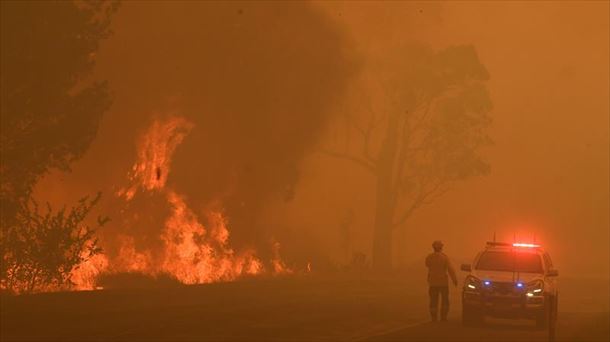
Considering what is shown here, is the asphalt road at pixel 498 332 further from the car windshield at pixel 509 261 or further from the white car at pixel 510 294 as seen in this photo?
the car windshield at pixel 509 261

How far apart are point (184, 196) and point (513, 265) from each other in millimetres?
18563

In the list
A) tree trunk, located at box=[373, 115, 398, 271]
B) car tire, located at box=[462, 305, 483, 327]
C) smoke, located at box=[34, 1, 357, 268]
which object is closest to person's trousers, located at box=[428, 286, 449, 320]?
car tire, located at box=[462, 305, 483, 327]

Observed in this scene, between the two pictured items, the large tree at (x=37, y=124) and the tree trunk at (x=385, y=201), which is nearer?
the large tree at (x=37, y=124)

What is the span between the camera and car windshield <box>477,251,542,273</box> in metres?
24.7

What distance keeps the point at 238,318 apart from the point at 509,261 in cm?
600

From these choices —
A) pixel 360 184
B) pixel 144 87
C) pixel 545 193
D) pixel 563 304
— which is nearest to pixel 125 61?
pixel 144 87

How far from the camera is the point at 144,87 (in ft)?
133

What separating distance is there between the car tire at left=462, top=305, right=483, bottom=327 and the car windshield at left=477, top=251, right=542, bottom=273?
1.37 metres

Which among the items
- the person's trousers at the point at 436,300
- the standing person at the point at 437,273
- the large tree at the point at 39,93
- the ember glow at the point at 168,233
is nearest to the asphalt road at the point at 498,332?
the person's trousers at the point at 436,300

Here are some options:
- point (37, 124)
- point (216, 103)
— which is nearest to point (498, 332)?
point (37, 124)

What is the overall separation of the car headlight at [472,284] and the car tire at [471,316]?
0.40m

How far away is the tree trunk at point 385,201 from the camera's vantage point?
61125 mm

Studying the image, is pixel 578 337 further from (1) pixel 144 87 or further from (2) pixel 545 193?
(2) pixel 545 193

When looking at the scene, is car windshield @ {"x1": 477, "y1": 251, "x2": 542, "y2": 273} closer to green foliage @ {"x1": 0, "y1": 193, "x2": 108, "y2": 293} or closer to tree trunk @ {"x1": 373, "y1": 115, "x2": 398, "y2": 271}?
green foliage @ {"x1": 0, "y1": 193, "x2": 108, "y2": 293}
